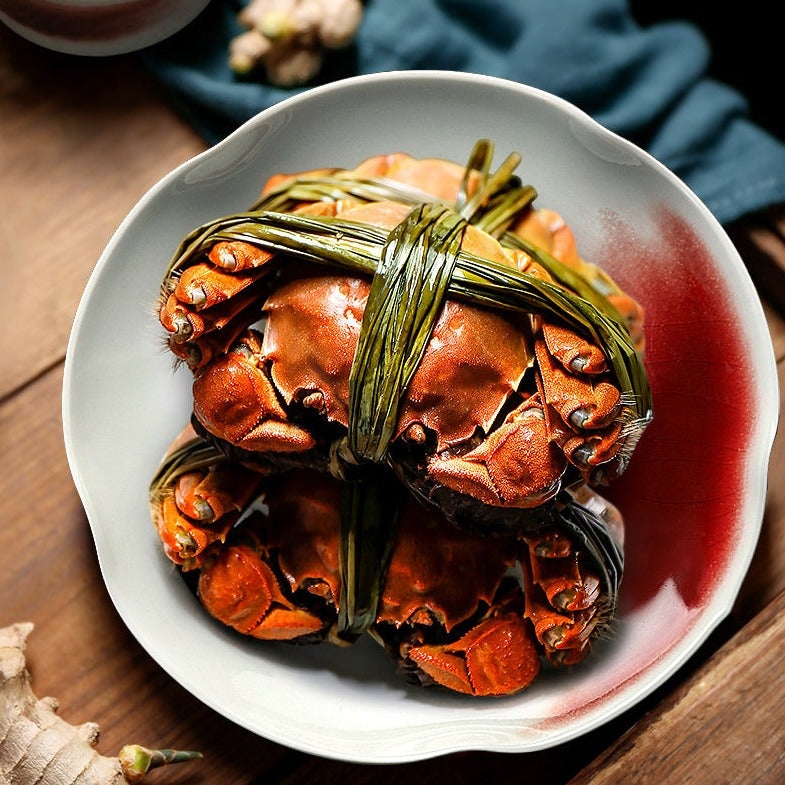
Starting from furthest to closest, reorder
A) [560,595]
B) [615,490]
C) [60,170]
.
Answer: [60,170] → [615,490] → [560,595]

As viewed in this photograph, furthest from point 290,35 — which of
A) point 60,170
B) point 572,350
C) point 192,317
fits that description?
point 572,350

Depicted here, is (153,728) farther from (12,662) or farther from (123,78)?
(123,78)

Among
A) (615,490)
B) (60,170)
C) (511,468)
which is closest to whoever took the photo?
(511,468)

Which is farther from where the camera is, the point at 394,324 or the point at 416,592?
the point at 416,592

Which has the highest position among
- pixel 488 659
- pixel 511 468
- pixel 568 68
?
pixel 568 68

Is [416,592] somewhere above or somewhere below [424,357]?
below

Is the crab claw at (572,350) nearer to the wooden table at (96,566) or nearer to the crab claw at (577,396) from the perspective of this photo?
the crab claw at (577,396)

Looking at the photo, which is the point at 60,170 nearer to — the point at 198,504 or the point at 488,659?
the point at 198,504
